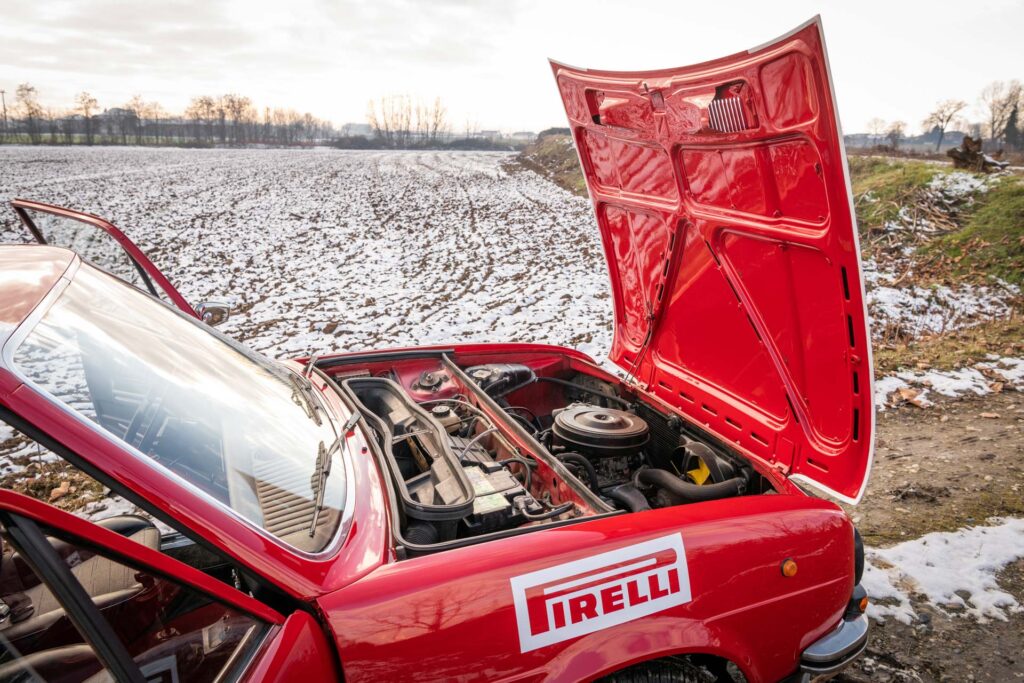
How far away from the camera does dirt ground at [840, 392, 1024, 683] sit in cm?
277

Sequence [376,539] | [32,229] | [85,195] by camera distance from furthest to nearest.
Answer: [85,195] → [32,229] → [376,539]

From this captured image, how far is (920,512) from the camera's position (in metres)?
3.89

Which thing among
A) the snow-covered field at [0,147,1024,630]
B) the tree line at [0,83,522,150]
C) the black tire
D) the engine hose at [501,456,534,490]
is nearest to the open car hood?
the black tire

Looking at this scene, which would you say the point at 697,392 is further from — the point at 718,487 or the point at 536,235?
the point at 536,235

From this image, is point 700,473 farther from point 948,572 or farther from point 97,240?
point 97,240

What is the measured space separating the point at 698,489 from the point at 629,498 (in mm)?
328

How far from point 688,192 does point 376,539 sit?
2033 millimetres

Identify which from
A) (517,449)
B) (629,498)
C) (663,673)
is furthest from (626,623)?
(517,449)

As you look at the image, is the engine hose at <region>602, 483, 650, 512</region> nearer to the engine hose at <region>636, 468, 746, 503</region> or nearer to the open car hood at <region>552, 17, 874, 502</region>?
the engine hose at <region>636, 468, 746, 503</region>

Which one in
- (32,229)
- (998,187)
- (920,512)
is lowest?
(920,512)

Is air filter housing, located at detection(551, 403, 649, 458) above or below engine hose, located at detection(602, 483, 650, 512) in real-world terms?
above

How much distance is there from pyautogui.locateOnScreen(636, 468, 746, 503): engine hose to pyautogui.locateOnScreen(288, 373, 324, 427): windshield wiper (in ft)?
4.96

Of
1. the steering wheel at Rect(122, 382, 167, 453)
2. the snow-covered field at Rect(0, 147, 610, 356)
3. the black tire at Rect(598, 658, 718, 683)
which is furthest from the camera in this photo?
the snow-covered field at Rect(0, 147, 610, 356)

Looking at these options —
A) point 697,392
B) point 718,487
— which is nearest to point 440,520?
point 718,487
